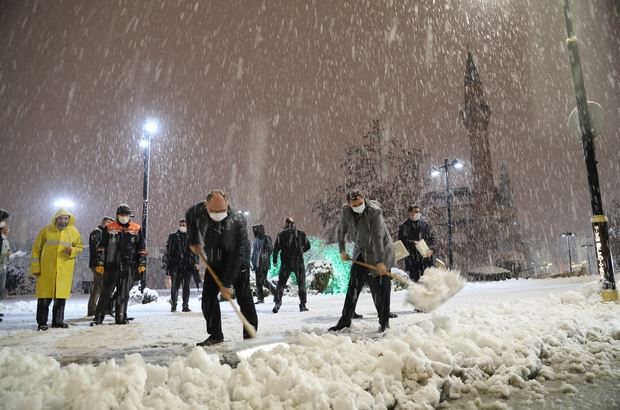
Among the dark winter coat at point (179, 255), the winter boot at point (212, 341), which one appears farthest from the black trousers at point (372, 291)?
the dark winter coat at point (179, 255)

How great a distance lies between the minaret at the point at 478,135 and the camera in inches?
2290

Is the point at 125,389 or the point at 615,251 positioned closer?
the point at 125,389

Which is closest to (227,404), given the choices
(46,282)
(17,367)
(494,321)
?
(17,367)

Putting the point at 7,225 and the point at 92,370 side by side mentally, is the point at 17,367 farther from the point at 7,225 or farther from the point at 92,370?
the point at 7,225

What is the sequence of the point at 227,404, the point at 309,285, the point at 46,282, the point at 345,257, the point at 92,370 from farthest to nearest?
the point at 309,285 → the point at 46,282 → the point at 345,257 → the point at 92,370 → the point at 227,404

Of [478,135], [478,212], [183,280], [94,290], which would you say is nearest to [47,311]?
[94,290]

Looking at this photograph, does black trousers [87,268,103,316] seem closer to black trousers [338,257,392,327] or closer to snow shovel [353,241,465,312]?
black trousers [338,257,392,327]

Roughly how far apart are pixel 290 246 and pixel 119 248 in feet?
12.3

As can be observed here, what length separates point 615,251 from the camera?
155 ft

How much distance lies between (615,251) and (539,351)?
Answer: 5455cm

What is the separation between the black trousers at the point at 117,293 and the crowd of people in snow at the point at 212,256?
0.06 ft

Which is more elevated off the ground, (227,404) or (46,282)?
(46,282)

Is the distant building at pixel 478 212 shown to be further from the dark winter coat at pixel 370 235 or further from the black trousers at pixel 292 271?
the dark winter coat at pixel 370 235

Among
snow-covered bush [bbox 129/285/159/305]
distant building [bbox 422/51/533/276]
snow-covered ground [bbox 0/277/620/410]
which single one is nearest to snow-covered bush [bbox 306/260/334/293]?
snow-covered bush [bbox 129/285/159/305]
